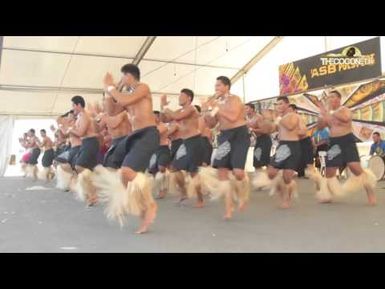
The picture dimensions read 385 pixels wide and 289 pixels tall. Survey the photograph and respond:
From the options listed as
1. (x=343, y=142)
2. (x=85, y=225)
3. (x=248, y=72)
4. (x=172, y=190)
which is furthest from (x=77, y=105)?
(x=248, y=72)

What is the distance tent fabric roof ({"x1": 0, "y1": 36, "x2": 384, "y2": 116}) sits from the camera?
9727 mm

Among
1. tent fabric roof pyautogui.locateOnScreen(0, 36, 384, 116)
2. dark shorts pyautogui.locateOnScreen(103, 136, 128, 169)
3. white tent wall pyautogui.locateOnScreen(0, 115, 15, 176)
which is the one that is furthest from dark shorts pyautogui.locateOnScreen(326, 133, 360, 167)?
white tent wall pyautogui.locateOnScreen(0, 115, 15, 176)

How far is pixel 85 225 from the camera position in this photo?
3.42 metres

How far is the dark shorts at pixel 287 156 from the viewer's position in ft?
14.8

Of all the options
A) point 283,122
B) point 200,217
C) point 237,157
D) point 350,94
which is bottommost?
point 200,217

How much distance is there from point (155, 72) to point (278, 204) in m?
7.49

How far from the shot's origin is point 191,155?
183 inches

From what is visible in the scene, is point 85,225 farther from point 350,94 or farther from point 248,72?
point 248,72

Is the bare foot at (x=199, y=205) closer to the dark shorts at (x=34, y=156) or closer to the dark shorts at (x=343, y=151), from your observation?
the dark shorts at (x=343, y=151)

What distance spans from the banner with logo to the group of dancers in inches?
130

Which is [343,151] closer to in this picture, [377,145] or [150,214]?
[150,214]

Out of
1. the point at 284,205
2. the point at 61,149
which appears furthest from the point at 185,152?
the point at 61,149

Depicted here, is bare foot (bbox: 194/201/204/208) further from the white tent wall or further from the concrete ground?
the white tent wall

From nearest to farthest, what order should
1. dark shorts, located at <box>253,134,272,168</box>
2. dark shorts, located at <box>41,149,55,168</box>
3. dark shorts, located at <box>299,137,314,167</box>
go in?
dark shorts, located at <box>299,137,314,167</box> < dark shorts, located at <box>253,134,272,168</box> < dark shorts, located at <box>41,149,55,168</box>
